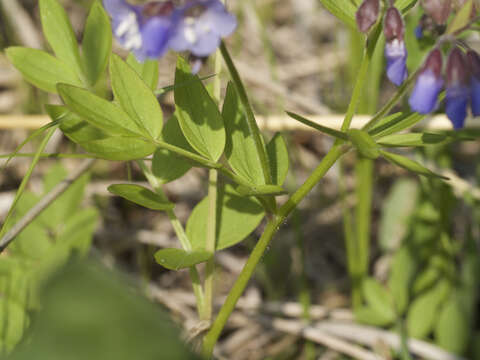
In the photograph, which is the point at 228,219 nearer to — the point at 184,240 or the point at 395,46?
the point at 184,240

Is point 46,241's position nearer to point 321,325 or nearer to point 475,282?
point 321,325

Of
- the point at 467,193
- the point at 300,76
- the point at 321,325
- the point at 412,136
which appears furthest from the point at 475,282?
the point at 300,76

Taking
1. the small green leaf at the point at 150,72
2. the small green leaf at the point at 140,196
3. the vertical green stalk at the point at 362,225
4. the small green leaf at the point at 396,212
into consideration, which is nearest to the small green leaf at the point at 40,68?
the small green leaf at the point at 150,72

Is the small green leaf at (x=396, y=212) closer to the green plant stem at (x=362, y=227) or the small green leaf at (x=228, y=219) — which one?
the green plant stem at (x=362, y=227)

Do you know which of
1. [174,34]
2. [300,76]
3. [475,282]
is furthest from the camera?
[300,76]

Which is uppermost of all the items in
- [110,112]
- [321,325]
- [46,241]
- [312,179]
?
[110,112]

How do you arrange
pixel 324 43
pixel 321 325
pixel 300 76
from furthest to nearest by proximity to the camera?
pixel 324 43, pixel 300 76, pixel 321 325

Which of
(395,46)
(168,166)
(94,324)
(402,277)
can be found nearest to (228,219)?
(168,166)
